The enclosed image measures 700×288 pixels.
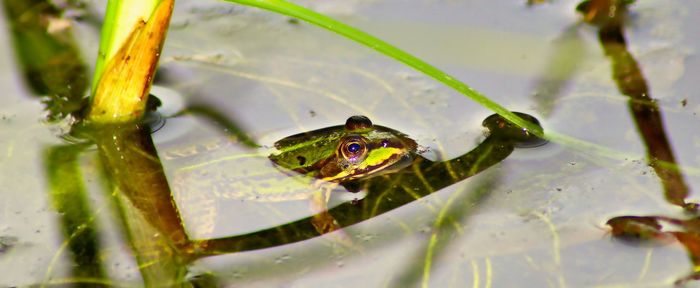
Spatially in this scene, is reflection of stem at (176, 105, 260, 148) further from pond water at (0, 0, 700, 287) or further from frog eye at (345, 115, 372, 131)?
frog eye at (345, 115, 372, 131)

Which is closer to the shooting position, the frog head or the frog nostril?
the frog head

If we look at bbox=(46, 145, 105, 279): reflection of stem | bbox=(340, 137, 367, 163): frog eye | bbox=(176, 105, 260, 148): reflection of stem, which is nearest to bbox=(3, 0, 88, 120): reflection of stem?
bbox=(46, 145, 105, 279): reflection of stem

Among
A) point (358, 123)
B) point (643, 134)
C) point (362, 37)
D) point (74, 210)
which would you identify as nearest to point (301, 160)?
point (358, 123)

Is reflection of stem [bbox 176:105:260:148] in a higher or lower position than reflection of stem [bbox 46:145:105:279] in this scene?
higher

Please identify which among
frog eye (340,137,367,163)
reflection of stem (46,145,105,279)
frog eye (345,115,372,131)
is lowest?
reflection of stem (46,145,105,279)

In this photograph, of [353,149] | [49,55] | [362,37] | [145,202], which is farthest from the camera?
[49,55]

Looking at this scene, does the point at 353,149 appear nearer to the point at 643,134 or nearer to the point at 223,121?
the point at 223,121

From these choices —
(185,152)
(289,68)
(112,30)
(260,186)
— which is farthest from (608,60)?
(112,30)

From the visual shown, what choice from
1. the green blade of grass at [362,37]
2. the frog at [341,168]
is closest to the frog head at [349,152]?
the frog at [341,168]

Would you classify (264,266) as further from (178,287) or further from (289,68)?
(289,68)
